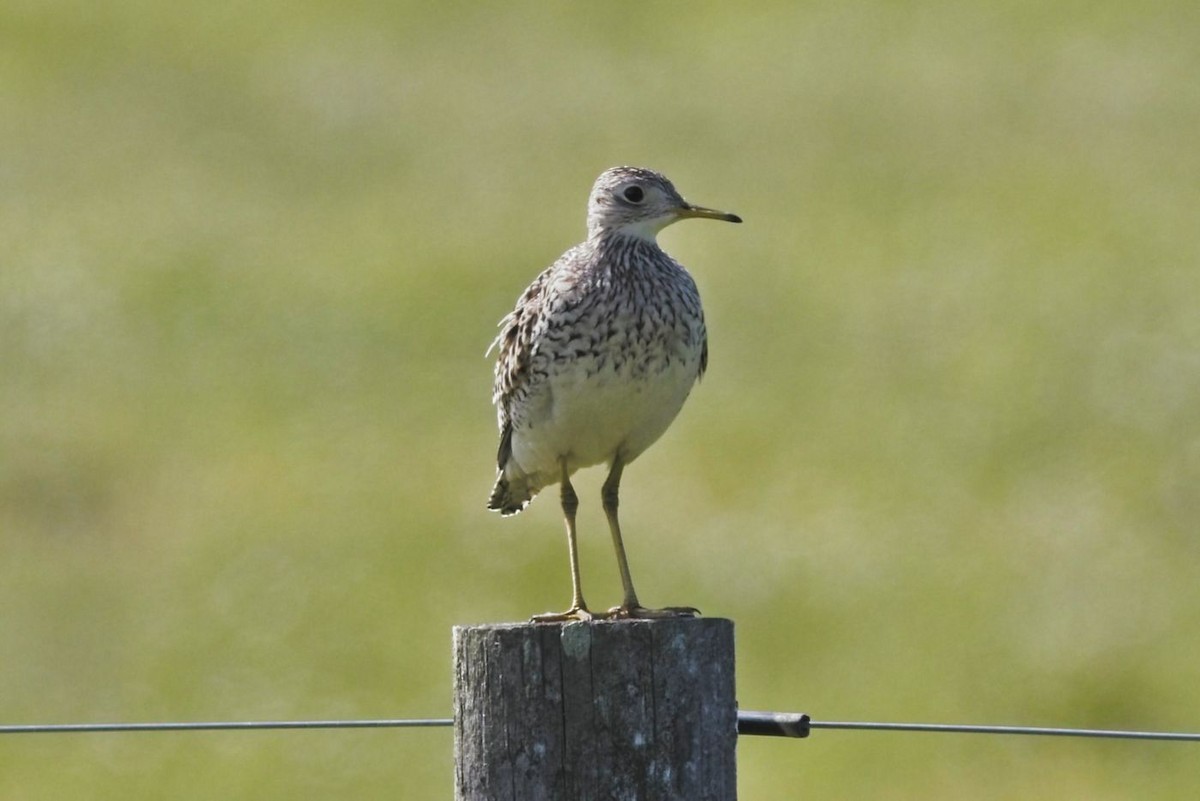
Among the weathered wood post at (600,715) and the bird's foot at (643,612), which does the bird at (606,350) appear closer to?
the bird's foot at (643,612)

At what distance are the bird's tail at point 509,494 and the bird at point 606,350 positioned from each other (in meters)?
0.26

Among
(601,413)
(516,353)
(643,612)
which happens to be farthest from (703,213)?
A: (643,612)

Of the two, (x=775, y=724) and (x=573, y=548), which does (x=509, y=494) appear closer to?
(x=573, y=548)

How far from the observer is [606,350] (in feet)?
30.6

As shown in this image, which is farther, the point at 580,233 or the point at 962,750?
the point at 580,233

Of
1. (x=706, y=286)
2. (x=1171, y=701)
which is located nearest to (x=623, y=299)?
(x=1171, y=701)

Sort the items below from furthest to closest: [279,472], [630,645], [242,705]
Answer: [279,472] < [242,705] < [630,645]

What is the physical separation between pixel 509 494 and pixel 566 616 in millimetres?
2405

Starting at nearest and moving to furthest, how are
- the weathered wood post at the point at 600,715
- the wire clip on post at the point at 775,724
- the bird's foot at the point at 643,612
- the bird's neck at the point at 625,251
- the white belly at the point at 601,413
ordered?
the weathered wood post at the point at 600,715
the wire clip on post at the point at 775,724
the bird's foot at the point at 643,612
the white belly at the point at 601,413
the bird's neck at the point at 625,251

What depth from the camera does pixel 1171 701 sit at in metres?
19.6

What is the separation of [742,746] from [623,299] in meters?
10.4

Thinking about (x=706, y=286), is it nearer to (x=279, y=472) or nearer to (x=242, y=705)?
(x=279, y=472)

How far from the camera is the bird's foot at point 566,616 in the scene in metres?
7.46

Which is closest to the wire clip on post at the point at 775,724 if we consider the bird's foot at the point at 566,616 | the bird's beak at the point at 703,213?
the bird's foot at the point at 566,616
